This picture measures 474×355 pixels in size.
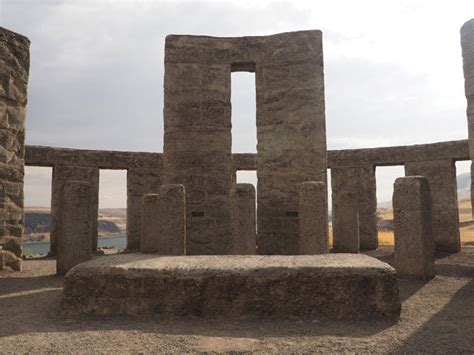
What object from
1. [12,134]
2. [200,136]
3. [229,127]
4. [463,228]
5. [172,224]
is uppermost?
[229,127]

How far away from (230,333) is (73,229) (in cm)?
423

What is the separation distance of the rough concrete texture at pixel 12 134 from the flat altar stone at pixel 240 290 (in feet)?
13.8

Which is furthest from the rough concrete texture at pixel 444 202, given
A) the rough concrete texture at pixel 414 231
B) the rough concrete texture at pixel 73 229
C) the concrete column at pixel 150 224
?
the rough concrete texture at pixel 73 229

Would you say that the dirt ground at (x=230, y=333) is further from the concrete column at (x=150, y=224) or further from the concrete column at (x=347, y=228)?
the concrete column at (x=347, y=228)

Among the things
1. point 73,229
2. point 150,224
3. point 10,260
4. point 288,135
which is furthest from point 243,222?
point 10,260

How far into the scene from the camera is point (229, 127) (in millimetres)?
9039

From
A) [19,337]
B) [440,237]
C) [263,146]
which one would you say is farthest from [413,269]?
[440,237]

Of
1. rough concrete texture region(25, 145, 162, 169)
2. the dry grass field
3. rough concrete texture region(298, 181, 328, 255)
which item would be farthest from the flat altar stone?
the dry grass field

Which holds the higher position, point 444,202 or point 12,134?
point 12,134

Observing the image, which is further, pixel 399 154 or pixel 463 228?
pixel 463 228

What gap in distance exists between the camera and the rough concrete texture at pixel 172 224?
Result: 20.2 ft

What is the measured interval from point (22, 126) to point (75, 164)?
4654 millimetres

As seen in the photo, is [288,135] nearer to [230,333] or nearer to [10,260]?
[230,333]

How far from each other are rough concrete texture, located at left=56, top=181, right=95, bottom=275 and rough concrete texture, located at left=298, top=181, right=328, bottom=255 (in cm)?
361
